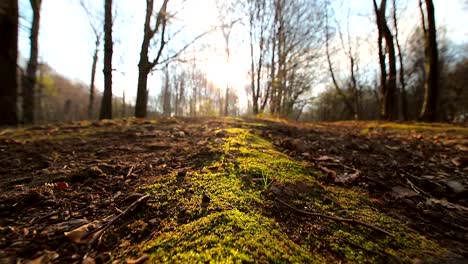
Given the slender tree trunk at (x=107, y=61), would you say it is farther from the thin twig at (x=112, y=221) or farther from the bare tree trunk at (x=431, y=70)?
the bare tree trunk at (x=431, y=70)

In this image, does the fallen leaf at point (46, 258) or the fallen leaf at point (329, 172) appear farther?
the fallen leaf at point (329, 172)

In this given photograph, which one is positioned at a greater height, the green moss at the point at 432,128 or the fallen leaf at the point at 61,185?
the green moss at the point at 432,128

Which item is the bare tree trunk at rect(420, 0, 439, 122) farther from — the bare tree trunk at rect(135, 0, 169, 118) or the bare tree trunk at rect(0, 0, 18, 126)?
the bare tree trunk at rect(0, 0, 18, 126)

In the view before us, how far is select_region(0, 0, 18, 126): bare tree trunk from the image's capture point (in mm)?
5355

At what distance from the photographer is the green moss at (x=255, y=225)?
1.17m

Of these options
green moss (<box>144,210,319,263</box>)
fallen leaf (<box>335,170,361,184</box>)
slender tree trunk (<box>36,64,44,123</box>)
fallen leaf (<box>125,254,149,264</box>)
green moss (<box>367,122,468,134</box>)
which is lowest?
fallen leaf (<box>125,254,149,264</box>)

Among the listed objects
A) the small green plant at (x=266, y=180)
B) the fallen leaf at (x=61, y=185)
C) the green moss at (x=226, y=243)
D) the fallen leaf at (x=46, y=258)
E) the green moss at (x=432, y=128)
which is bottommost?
the fallen leaf at (x=46, y=258)

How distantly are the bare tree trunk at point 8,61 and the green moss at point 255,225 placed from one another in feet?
17.6

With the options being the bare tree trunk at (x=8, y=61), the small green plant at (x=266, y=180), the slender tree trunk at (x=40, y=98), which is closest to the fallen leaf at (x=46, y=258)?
the small green plant at (x=266, y=180)

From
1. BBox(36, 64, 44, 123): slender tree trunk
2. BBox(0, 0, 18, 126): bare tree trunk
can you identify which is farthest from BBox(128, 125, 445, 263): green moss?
BBox(36, 64, 44, 123): slender tree trunk

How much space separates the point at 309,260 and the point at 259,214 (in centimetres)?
40

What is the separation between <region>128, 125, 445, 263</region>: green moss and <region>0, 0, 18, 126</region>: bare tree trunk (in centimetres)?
538

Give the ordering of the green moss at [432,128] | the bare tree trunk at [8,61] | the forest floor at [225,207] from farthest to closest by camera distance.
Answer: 1. the green moss at [432,128]
2. the bare tree trunk at [8,61]
3. the forest floor at [225,207]

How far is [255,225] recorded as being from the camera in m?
1.36
